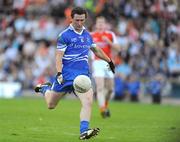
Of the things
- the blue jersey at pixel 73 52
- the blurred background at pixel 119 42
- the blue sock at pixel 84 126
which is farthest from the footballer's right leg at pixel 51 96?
the blurred background at pixel 119 42

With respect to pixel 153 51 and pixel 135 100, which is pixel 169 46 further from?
pixel 135 100

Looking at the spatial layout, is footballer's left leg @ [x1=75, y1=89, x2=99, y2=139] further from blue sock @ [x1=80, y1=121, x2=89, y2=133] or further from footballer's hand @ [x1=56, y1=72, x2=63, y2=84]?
footballer's hand @ [x1=56, y1=72, x2=63, y2=84]

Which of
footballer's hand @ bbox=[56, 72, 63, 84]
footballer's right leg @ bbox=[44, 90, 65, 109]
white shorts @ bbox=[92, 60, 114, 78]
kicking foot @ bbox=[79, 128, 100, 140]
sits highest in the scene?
white shorts @ bbox=[92, 60, 114, 78]

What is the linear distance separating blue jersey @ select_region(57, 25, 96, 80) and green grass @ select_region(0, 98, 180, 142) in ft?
4.11

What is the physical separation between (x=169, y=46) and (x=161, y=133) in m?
16.3

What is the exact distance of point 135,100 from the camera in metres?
30.2

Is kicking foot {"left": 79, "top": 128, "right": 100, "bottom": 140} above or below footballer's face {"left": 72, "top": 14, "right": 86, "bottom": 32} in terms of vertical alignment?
below

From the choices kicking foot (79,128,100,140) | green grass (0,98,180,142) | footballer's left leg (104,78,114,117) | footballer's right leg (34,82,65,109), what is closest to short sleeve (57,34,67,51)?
footballer's right leg (34,82,65,109)

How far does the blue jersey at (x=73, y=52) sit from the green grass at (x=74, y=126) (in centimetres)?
125

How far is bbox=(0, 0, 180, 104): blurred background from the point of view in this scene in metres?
30.3

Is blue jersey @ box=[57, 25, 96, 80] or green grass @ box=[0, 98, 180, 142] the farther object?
blue jersey @ box=[57, 25, 96, 80]

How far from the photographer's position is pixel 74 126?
16.1 meters

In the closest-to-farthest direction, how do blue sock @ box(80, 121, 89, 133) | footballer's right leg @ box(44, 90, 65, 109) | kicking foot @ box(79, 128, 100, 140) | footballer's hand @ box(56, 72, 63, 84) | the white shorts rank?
kicking foot @ box(79, 128, 100, 140)
blue sock @ box(80, 121, 89, 133)
footballer's hand @ box(56, 72, 63, 84)
footballer's right leg @ box(44, 90, 65, 109)
the white shorts

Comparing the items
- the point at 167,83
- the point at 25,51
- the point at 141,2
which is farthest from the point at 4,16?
the point at 167,83
